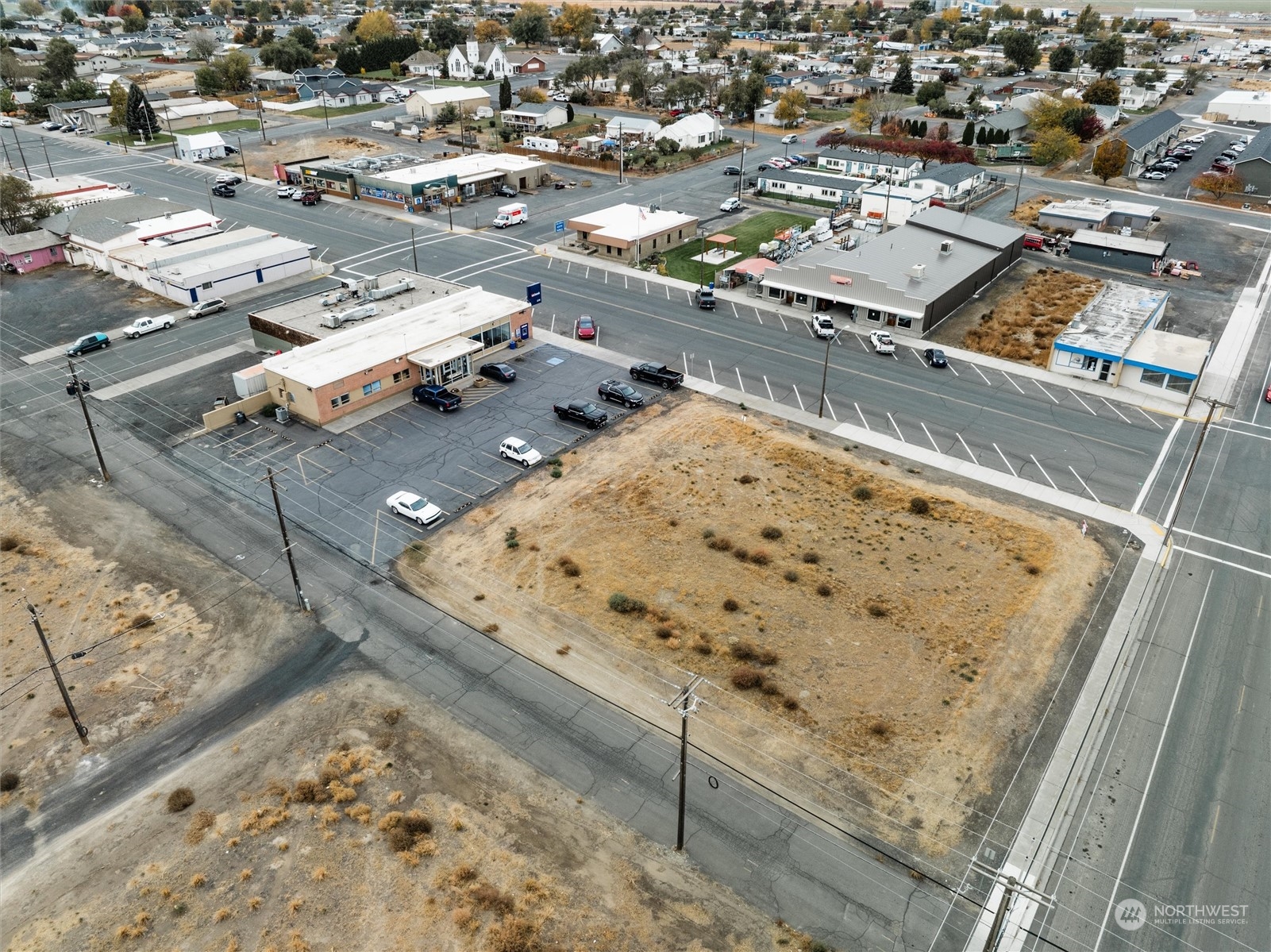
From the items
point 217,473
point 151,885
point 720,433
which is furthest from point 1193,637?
point 217,473

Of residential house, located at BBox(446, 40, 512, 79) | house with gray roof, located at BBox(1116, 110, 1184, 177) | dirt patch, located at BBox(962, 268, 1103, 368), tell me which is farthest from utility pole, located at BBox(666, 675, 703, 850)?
residential house, located at BBox(446, 40, 512, 79)

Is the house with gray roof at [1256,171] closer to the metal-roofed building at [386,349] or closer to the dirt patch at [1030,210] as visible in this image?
the dirt patch at [1030,210]

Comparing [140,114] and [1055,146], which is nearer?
[1055,146]

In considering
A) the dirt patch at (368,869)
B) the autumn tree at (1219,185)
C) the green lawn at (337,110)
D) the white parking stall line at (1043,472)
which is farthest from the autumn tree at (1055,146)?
the green lawn at (337,110)

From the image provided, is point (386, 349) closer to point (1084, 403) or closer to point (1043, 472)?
point (1043, 472)

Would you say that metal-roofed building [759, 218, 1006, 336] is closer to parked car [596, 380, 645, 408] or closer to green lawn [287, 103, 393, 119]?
parked car [596, 380, 645, 408]

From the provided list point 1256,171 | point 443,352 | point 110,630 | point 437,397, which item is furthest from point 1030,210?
point 110,630
